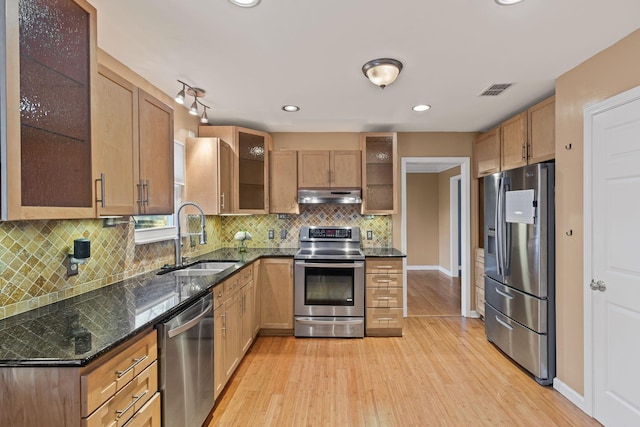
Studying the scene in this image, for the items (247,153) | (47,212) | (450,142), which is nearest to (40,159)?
(47,212)

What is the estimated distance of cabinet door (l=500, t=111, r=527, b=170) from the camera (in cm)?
308

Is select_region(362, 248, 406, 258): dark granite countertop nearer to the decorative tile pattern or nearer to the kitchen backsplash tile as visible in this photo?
the decorative tile pattern

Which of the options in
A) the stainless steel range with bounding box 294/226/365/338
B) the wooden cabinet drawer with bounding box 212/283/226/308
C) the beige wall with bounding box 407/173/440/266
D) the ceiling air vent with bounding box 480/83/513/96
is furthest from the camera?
the beige wall with bounding box 407/173/440/266

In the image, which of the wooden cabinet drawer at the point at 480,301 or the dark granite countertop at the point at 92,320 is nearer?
the dark granite countertop at the point at 92,320

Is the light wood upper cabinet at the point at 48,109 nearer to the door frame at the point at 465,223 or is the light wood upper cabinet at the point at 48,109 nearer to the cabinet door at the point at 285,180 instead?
the cabinet door at the point at 285,180

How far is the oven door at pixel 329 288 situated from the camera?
3518 mm

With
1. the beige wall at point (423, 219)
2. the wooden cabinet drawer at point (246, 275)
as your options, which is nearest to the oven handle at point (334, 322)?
the wooden cabinet drawer at point (246, 275)

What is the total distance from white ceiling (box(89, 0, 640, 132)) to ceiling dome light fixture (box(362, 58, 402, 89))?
0.05 metres

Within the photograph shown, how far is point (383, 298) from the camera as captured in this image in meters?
3.55

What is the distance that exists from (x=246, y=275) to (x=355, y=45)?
2204mm

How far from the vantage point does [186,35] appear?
1875mm

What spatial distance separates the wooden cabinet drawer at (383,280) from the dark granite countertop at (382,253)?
8.8 inches

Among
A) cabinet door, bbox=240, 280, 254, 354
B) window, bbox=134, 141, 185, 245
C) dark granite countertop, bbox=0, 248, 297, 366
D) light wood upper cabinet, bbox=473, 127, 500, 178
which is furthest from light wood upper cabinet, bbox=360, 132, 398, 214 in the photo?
dark granite countertop, bbox=0, 248, 297, 366

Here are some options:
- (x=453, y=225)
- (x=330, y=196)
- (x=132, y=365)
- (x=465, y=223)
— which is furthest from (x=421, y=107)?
(x=453, y=225)
